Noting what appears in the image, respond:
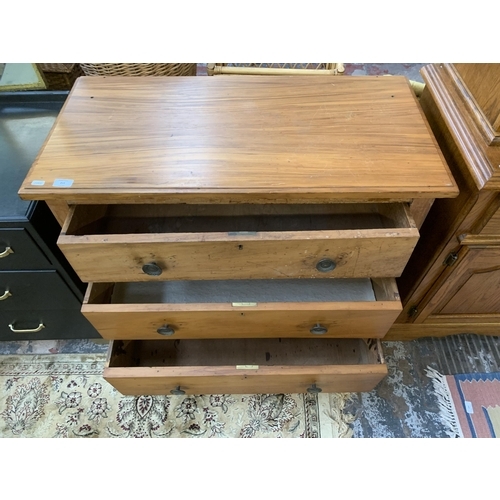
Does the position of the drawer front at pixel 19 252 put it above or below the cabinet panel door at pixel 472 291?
above

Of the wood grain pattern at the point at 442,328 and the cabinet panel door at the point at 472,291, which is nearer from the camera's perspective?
the cabinet panel door at the point at 472,291

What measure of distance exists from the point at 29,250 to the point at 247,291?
0.50m

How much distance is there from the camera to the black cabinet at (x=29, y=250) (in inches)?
32.7

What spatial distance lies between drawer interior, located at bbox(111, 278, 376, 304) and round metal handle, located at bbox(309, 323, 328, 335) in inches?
2.4

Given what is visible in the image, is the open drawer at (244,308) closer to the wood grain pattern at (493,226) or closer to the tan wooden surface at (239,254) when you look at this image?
the tan wooden surface at (239,254)

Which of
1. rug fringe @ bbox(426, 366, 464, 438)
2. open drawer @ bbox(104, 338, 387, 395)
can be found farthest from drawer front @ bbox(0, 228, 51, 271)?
rug fringe @ bbox(426, 366, 464, 438)

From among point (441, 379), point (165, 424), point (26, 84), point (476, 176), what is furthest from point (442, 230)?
point (26, 84)

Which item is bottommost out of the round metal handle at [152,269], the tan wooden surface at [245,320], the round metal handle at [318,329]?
the round metal handle at [318,329]

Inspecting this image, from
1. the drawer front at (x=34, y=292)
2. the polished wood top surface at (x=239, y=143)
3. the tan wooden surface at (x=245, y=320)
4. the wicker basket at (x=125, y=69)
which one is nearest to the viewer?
the polished wood top surface at (x=239, y=143)

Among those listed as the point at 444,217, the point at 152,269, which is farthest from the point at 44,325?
the point at 444,217

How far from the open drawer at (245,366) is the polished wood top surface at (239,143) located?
429mm

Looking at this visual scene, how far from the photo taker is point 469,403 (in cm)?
110

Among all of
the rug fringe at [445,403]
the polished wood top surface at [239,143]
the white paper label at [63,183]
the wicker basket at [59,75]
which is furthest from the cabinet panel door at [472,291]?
the wicker basket at [59,75]

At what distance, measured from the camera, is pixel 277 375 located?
91 centimetres
